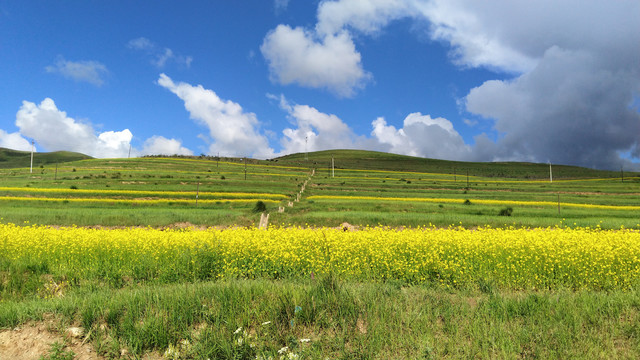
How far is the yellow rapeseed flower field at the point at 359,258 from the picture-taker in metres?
8.12

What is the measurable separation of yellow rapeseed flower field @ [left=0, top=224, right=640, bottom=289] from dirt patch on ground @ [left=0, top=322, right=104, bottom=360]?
2.96 m

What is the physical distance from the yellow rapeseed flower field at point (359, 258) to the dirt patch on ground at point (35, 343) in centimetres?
296

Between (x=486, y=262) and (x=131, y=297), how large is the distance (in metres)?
9.03

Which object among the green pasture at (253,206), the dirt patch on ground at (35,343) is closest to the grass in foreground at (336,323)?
the dirt patch on ground at (35,343)

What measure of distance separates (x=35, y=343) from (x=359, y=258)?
7252 mm

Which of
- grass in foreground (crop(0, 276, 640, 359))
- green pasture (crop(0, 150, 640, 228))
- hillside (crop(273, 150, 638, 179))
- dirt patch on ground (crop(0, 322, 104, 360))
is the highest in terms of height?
hillside (crop(273, 150, 638, 179))

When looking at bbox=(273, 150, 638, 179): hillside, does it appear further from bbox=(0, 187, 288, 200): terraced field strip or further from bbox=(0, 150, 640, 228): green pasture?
bbox=(0, 187, 288, 200): terraced field strip

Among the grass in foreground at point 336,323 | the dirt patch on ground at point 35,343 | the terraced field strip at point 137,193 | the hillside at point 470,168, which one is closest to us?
the grass in foreground at point 336,323

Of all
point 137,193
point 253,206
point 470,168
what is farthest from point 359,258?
point 470,168

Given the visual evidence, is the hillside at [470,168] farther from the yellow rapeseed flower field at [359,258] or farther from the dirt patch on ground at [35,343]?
the dirt patch on ground at [35,343]

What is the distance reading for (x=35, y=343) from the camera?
500 cm

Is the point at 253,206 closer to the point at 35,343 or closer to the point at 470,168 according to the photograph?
the point at 35,343

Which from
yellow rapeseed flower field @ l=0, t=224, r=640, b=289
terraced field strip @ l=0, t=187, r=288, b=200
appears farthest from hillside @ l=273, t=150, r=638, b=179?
yellow rapeseed flower field @ l=0, t=224, r=640, b=289

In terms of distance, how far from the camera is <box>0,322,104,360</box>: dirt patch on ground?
4844 millimetres
